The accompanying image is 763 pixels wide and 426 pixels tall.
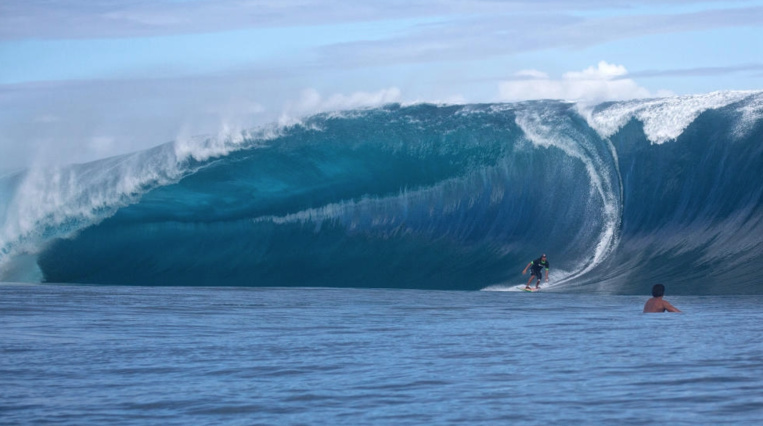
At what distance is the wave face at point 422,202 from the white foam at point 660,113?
0.13 feet

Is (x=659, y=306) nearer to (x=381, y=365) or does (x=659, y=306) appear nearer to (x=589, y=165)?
(x=381, y=365)

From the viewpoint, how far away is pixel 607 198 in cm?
1933

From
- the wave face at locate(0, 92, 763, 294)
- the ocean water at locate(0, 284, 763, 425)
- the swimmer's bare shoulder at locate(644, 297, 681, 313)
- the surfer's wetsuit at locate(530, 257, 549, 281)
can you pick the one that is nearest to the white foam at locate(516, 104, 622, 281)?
the wave face at locate(0, 92, 763, 294)

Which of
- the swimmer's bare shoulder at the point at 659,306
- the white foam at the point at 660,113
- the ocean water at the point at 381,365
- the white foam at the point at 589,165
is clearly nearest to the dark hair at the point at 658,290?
the swimmer's bare shoulder at the point at 659,306

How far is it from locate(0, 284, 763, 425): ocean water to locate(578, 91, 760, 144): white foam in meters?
8.13

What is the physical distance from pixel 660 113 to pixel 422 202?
4.89 m

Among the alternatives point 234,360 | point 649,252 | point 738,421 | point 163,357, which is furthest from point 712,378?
point 649,252

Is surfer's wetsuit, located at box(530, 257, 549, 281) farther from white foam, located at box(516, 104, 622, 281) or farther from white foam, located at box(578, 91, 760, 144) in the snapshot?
white foam, located at box(578, 91, 760, 144)

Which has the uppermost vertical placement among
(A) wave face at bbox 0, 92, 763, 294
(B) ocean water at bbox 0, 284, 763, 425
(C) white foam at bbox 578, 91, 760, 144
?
(C) white foam at bbox 578, 91, 760, 144

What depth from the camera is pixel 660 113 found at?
20.9m

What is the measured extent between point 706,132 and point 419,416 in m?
15.5

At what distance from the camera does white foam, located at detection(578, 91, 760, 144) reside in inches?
801

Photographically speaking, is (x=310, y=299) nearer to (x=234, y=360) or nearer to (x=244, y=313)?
(x=244, y=313)

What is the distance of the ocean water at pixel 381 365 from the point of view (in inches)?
226
